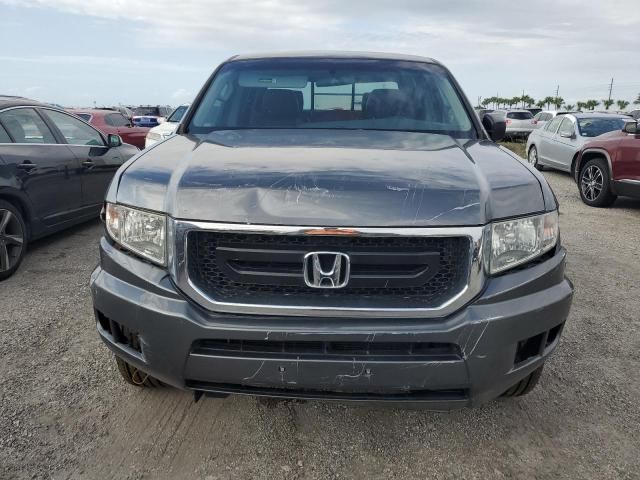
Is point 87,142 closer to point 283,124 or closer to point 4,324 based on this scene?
point 4,324

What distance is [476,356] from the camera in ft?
6.27

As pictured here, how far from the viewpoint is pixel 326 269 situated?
1.91 metres

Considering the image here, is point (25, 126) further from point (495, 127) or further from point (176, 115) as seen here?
point (176, 115)

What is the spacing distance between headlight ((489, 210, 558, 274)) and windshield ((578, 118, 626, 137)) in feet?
32.4

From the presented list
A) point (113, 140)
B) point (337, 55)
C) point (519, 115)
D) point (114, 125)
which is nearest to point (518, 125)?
point (519, 115)

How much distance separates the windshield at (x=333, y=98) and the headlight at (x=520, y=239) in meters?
1.08

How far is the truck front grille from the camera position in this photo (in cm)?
191

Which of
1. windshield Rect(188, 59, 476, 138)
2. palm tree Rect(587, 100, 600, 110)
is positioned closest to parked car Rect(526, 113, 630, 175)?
windshield Rect(188, 59, 476, 138)

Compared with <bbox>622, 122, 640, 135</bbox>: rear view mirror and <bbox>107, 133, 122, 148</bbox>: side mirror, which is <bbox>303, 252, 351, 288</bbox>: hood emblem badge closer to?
<bbox>107, 133, 122, 148</bbox>: side mirror

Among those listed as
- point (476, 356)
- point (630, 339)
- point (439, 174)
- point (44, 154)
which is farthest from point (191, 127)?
point (630, 339)

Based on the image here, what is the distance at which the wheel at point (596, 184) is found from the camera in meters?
8.25

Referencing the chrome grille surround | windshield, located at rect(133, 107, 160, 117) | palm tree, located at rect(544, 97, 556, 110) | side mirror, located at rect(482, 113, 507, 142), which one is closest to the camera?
the chrome grille surround

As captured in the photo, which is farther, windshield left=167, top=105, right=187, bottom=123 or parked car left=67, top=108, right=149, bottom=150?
parked car left=67, top=108, right=149, bottom=150

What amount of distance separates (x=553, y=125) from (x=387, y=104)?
10.2m
